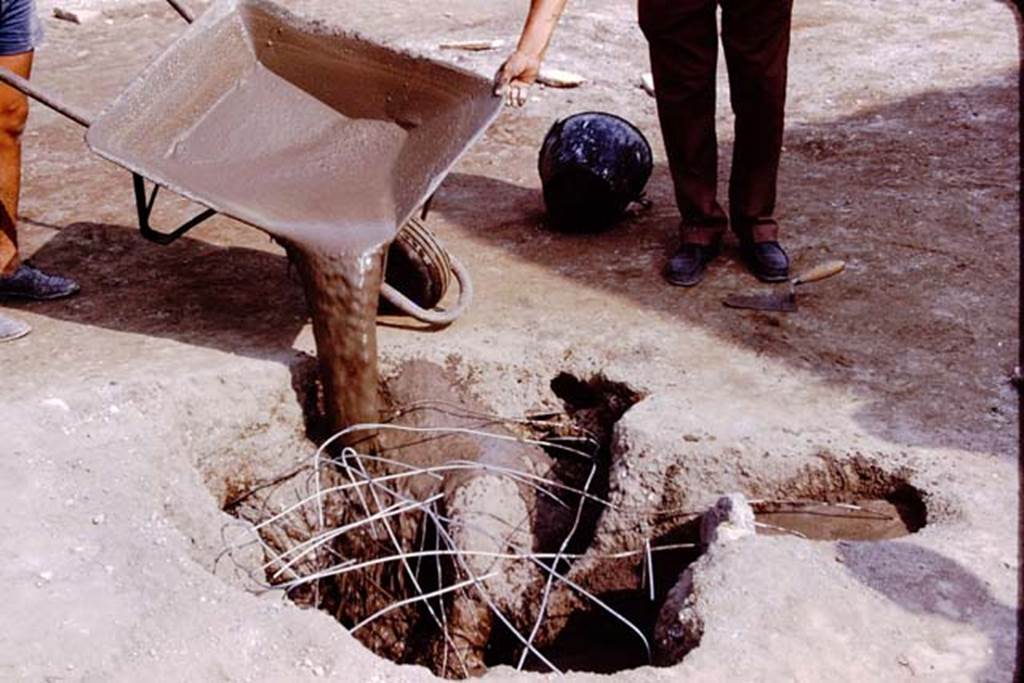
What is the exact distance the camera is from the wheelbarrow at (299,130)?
4.03 m

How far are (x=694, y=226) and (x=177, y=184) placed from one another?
1969mm

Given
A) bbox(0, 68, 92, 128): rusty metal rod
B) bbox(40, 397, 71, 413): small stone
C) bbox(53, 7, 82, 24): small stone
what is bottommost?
bbox(53, 7, 82, 24): small stone

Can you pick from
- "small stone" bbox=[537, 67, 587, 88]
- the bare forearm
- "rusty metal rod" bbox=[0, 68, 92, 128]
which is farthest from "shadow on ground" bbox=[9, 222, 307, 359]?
"small stone" bbox=[537, 67, 587, 88]

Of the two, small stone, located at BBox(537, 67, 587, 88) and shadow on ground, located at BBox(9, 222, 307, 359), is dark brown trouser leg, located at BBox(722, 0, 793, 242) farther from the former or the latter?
small stone, located at BBox(537, 67, 587, 88)

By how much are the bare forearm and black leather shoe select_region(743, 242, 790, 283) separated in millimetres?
1306

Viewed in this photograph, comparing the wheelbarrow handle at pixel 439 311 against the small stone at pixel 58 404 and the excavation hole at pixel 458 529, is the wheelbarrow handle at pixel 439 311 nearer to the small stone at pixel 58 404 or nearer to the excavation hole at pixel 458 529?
the excavation hole at pixel 458 529

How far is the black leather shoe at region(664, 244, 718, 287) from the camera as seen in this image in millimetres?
4797

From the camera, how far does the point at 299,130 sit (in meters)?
4.59

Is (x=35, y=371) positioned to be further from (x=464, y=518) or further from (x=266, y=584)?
(x=464, y=518)

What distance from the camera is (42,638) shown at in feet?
9.81

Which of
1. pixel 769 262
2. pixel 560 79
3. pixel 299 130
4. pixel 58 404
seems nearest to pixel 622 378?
pixel 769 262

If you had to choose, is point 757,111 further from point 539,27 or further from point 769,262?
point 539,27

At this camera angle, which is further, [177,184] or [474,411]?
[474,411]

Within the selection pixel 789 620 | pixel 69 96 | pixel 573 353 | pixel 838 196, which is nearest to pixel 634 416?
pixel 573 353
